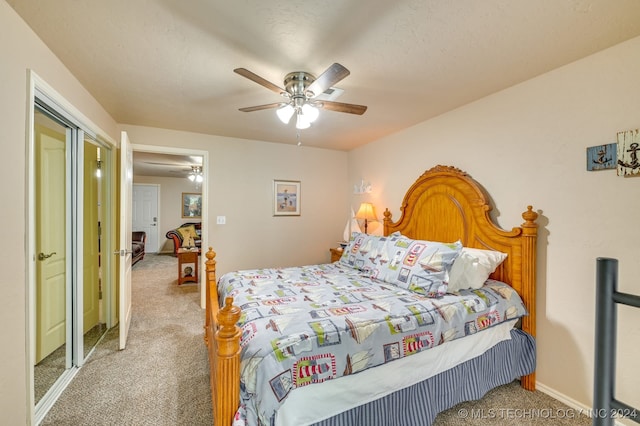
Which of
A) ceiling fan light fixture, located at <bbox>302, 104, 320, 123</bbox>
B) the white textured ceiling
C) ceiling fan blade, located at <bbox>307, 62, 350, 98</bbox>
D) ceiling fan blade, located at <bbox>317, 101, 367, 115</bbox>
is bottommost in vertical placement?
ceiling fan light fixture, located at <bbox>302, 104, 320, 123</bbox>

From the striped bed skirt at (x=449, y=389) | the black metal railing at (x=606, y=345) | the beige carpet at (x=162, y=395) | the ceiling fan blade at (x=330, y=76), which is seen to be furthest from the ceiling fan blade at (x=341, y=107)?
the beige carpet at (x=162, y=395)

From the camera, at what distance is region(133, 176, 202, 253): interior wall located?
8.05 metres

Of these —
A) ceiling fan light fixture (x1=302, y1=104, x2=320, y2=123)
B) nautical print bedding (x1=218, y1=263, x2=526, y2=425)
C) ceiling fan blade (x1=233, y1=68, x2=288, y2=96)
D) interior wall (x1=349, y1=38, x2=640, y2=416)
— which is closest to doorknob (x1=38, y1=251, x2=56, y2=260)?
nautical print bedding (x1=218, y1=263, x2=526, y2=425)

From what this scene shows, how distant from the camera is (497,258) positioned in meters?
2.23

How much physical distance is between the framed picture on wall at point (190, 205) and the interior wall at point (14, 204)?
7224 mm

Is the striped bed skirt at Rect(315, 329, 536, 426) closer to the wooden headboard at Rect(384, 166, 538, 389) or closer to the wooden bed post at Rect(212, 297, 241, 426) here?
the wooden headboard at Rect(384, 166, 538, 389)

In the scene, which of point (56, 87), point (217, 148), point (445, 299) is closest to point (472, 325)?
point (445, 299)

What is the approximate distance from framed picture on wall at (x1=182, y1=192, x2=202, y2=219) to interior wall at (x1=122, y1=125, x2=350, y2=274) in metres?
5.32

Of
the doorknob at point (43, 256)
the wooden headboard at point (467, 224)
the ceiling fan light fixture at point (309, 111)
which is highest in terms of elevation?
the ceiling fan light fixture at point (309, 111)

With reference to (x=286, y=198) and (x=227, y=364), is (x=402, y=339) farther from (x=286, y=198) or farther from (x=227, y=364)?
(x=286, y=198)

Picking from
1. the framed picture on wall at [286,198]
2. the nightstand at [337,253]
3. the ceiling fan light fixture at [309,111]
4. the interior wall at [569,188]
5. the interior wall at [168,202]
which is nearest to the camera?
the interior wall at [569,188]

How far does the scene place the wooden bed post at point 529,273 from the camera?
2.10 metres

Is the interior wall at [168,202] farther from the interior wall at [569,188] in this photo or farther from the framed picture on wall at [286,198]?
the interior wall at [569,188]

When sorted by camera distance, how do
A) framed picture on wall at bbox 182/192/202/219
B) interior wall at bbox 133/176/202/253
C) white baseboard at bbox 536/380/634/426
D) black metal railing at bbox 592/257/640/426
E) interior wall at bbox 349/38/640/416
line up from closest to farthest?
black metal railing at bbox 592/257/640/426
interior wall at bbox 349/38/640/416
white baseboard at bbox 536/380/634/426
interior wall at bbox 133/176/202/253
framed picture on wall at bbox 182/192/202/219
